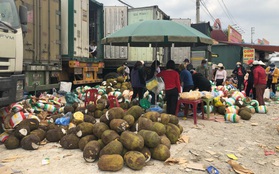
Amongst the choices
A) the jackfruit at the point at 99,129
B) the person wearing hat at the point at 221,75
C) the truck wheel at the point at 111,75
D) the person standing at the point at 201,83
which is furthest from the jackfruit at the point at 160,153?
the truck wheel at the point at 111,75

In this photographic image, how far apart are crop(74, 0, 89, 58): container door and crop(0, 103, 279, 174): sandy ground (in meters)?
6.49

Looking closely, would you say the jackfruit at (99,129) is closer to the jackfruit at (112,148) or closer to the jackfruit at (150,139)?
the jackfruit at (112,148)

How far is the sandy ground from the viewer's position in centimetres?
397

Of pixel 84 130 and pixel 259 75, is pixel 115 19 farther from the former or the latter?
pixel 84 130

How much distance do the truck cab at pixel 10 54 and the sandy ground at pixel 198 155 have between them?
1004 mm

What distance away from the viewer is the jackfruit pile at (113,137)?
3.96m

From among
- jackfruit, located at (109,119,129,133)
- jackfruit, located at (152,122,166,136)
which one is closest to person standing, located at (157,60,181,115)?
jackfruit, located at (152,122,166,136)

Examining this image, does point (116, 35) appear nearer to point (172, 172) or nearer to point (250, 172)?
point (172, 172)

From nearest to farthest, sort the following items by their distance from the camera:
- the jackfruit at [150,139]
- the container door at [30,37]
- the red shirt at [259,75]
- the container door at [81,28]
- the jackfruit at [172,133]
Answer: the jackfruit at [150,139] < the jackfruit at [172,133] < the container door at [30,37] < the red shirt at [259,75] < the container door at [81,28]

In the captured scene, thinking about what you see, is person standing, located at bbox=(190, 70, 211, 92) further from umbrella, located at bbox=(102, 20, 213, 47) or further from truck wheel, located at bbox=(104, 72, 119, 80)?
truck wheel, located at bbox=(104, 72, 119, 80)

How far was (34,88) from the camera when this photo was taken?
909cm

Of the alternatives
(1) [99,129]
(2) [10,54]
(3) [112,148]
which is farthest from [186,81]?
(2) [10,54]

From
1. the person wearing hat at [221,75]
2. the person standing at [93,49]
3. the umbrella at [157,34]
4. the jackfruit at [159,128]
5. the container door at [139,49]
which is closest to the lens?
the jackfruit at [159,128]

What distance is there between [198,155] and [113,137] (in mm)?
1532
